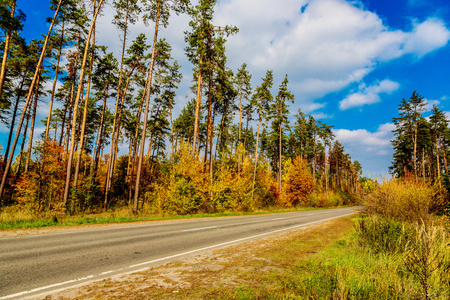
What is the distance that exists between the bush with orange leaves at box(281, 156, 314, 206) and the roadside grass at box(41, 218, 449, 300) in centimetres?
2952

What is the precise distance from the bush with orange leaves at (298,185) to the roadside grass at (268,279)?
96.9 feet

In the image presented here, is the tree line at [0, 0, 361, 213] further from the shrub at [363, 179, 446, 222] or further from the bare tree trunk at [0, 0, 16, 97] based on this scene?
the shrub at [363, 179, 446, 222]

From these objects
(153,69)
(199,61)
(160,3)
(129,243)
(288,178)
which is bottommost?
(129,243)

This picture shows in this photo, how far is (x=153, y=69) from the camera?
18.3 metres

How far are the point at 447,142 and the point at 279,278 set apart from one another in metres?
73.6

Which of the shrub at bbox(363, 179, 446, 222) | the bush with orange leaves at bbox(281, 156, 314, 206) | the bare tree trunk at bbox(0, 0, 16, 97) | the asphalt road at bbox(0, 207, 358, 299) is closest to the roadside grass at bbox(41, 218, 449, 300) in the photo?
the asphalt road at bbox(0, 207, 358, 299)

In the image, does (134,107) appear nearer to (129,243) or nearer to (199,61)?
(199,61)

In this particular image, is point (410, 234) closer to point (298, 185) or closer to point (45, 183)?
point (45, 183)

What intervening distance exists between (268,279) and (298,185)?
3288cm

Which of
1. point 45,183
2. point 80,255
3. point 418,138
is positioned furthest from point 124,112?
point 418,138

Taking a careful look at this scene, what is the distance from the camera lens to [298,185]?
35094 millimetres

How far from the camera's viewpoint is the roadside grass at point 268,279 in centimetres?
328

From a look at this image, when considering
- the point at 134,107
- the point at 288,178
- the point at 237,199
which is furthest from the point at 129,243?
the point at 288,178

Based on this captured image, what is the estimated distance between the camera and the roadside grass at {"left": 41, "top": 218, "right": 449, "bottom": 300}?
3275 mm
